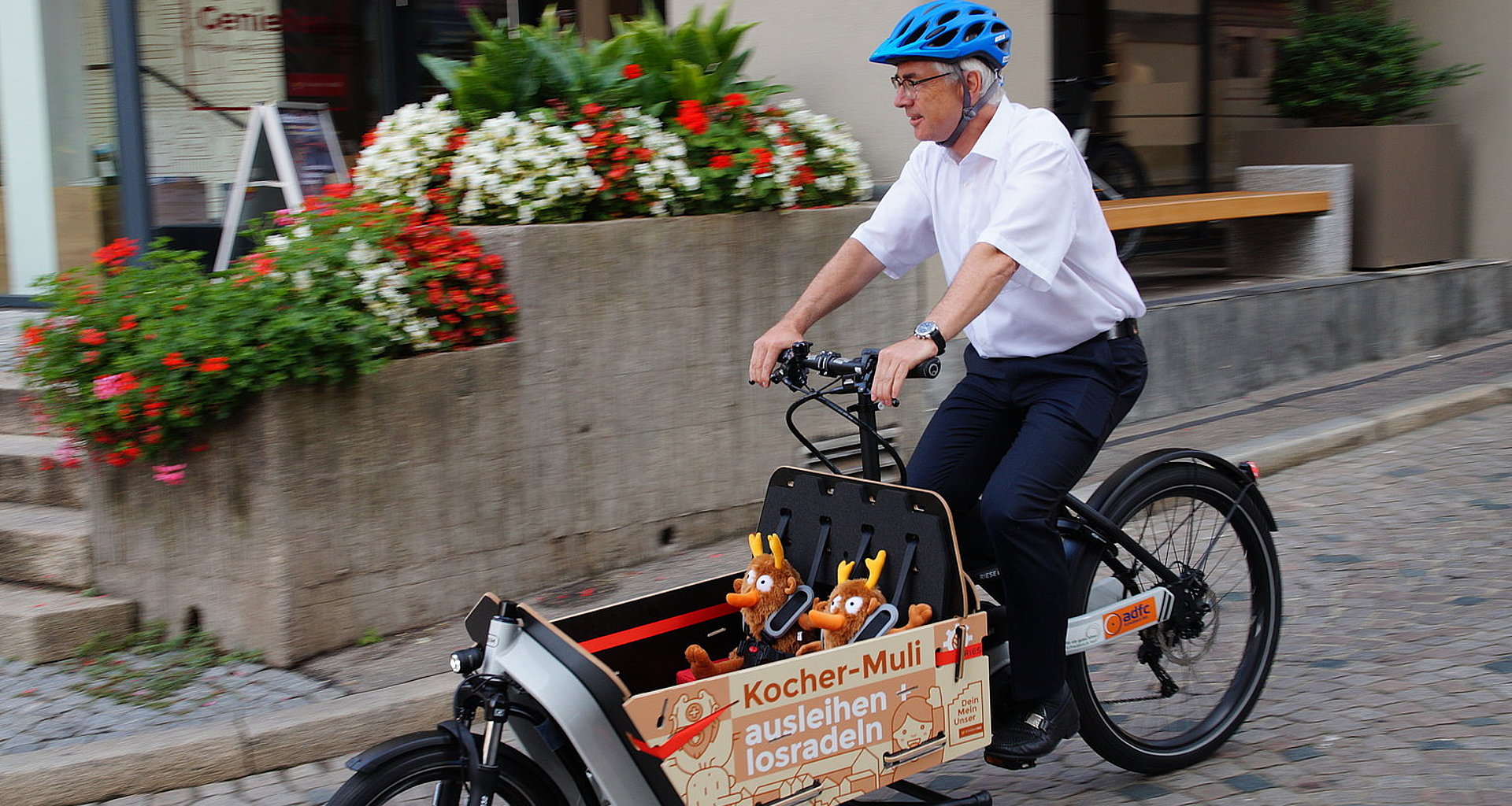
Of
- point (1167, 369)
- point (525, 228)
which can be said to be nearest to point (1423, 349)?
point (1167, 369)

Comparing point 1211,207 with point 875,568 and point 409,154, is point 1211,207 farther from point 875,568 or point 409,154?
point 875,568

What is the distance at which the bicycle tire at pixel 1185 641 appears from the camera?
11.9 feet

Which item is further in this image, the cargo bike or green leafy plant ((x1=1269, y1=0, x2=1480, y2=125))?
green leafy plant ((x1=1269, y1=0, x2=1480, y2=125))

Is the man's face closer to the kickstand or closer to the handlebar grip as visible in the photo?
the handlebar grip

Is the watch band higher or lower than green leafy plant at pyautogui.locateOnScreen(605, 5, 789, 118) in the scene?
lower

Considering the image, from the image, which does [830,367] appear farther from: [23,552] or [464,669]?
[23,552]

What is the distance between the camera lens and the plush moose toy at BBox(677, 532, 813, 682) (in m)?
3.17

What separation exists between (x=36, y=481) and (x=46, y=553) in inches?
23.2

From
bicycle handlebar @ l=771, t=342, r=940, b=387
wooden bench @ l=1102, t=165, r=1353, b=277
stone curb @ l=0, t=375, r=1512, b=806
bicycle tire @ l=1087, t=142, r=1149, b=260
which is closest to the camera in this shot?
bicycle handlebar @ l=771, t=342, r=940, b=387

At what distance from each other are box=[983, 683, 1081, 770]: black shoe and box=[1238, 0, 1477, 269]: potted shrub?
24.1 feet

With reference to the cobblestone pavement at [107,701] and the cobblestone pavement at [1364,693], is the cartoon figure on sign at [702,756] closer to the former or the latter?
the cobblestone pavement at [1364,693]

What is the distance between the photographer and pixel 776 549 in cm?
331

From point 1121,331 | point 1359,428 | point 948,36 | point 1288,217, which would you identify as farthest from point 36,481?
point 1288,217

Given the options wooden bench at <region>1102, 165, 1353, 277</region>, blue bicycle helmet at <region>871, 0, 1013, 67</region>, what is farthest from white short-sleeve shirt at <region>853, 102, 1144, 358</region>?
wooden bench at <region>1102, 165, 1353, 277</region>
